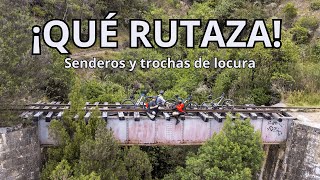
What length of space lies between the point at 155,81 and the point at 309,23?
14.2 meters

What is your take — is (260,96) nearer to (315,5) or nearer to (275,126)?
(275,126)

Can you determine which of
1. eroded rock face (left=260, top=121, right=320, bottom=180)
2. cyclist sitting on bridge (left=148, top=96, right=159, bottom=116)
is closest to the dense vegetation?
eroded rock face (left=260, top=121, right=320, bottom=180)

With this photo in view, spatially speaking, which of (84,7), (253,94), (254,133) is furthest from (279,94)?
(84,7)

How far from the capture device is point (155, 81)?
2712 cm

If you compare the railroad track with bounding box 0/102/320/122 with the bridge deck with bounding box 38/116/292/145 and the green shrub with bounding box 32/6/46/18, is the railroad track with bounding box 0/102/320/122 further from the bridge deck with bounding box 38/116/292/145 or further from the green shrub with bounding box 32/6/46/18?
the green shrub with bounding box 32/6/46/18

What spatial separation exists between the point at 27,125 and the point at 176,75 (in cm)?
1699

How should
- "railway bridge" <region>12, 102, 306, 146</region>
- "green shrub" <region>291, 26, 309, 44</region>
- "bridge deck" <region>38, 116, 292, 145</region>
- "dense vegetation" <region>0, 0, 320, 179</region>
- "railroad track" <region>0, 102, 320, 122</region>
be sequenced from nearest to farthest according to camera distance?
"dense vegetation" <region>0, 0, 320, 179</region> → "railroad track" <region>0, 102, 320, 122</region> → "railway bridge" <region>12, 102, 306, 146</region> → "bridge deck" <region>38, 116, 292, 145</region> → "green shrub" <region>291, 26, 309, 44</region>

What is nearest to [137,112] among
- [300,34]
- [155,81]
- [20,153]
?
[20,153]

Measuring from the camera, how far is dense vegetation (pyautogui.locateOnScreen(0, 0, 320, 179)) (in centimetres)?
1107

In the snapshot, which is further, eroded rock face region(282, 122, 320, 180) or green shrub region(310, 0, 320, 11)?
green shrub region(310, 0, 320, 11)

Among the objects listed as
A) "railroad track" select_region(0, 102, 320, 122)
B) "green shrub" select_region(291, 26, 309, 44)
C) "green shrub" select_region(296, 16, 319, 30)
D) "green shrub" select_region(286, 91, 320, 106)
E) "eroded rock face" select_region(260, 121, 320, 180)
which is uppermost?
"green shrub" select_region(296, 16, 319, 30)

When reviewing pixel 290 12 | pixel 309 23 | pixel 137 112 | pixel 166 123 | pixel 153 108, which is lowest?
pixel 166 123

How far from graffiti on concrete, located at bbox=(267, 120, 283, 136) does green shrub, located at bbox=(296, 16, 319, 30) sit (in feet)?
60.4

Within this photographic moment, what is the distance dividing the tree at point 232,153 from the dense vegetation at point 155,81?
1.4 inches
